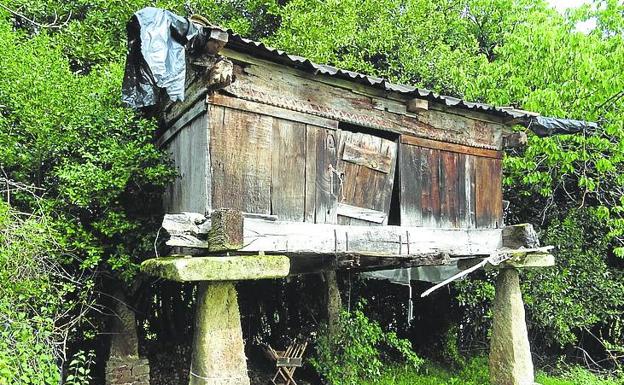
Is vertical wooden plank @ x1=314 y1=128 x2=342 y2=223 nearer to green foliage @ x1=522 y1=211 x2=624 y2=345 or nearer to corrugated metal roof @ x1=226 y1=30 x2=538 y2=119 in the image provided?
corrugated metal roof @ x1=226 y1=30 x2=538 y2=119

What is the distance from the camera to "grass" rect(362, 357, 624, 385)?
911 cm

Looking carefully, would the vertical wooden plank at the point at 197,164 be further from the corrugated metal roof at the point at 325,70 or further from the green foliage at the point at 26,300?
the green foliage at the point at 26,300

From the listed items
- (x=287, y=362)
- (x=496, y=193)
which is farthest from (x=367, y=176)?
(x=287, y=362)

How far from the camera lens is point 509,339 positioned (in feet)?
23.5

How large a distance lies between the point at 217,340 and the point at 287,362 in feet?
10.9

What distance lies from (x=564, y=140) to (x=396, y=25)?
5.26m

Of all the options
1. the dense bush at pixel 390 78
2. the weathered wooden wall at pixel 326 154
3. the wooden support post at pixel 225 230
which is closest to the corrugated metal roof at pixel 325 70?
the weathered wooden wall at pixel 326 154

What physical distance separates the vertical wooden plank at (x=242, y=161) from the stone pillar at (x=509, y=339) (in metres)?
3.91

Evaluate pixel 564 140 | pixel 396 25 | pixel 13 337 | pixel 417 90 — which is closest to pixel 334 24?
pixel 396 25

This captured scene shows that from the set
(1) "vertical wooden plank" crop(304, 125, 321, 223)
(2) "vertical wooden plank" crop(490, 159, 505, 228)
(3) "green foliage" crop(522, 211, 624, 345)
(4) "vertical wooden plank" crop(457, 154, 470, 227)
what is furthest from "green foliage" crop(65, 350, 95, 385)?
(3) "green foliage" crop(522, 211, 624, 345)

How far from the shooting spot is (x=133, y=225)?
6109 mm

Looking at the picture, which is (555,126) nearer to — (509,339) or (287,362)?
(509,339)

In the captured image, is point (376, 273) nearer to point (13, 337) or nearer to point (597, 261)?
point (597, 261)

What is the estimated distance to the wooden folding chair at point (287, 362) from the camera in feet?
25.5
